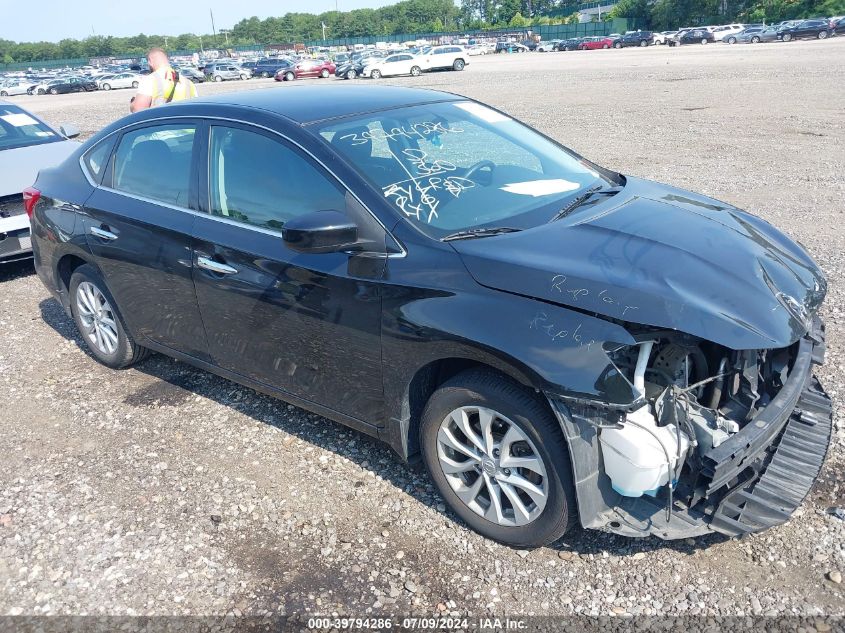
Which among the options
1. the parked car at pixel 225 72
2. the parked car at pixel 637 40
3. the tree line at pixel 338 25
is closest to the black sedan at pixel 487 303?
the parked car at pixel 225 72

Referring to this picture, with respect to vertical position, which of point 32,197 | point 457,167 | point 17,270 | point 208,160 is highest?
point 208,160

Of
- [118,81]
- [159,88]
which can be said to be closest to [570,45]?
[118,81]

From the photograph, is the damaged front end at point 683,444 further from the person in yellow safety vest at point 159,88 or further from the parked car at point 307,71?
the parked car at point 307,71

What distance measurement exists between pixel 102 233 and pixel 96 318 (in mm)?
785

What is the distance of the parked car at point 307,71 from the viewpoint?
49.2 m

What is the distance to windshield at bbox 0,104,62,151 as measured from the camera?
26.5 ft

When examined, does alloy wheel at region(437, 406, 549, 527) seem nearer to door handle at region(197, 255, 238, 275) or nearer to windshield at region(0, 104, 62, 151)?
door handle at region(197, 255, 238, 275)

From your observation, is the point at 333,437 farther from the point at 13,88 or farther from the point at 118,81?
the point at 13,88

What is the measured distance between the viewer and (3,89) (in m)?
52.7

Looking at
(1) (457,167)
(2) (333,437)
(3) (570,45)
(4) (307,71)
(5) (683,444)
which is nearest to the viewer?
(5) (683,444)

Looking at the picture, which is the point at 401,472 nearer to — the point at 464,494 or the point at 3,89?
the point at 464,494

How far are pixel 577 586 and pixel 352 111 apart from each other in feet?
8.41

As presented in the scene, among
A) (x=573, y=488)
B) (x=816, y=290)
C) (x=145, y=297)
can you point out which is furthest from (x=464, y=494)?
(x=145, y=297)

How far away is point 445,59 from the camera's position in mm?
44750
